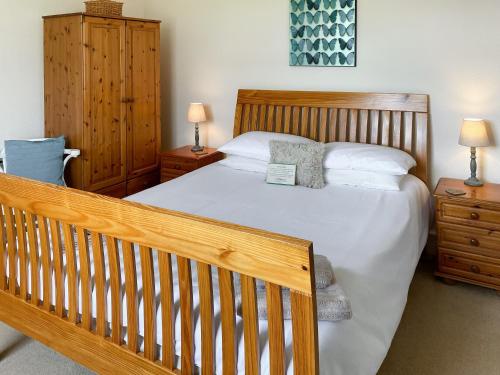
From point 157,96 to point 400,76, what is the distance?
2.11 meters

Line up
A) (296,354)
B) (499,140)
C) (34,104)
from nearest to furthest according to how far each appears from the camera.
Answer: (296,354) < (499,140) < (34,104)

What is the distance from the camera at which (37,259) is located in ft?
5.72

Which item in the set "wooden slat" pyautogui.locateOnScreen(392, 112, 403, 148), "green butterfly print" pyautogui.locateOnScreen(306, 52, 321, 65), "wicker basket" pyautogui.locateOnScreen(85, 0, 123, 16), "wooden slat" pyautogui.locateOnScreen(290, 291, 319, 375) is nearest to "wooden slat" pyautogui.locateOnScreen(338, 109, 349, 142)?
"wooden slat" pyautogui.locateOnScreen(392, 112, 403, 148)

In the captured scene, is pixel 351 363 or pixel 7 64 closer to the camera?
pixel 351 363

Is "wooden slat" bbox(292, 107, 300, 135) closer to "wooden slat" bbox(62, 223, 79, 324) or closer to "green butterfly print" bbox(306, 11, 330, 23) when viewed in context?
"green butterfly print" bbox(306, 11, 330, 23)

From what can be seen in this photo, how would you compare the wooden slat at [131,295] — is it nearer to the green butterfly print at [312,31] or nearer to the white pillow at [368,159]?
the white pillow at [368,159]

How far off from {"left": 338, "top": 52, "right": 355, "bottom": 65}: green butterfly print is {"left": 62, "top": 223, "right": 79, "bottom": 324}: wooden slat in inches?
99.3

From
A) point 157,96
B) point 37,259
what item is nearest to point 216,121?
point 157,96

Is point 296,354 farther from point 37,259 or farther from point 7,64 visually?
point 7,64

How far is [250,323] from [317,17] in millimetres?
2816

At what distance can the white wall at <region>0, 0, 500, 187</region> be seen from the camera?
9.72ft

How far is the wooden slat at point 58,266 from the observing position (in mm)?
1624

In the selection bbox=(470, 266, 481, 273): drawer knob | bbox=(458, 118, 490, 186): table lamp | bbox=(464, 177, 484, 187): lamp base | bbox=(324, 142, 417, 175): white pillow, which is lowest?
bbox=(470, 266, 481, 273): drawer knob

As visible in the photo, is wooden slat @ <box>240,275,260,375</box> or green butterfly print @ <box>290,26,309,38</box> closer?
wooden slat @ <box>240,275,260,375</box>
